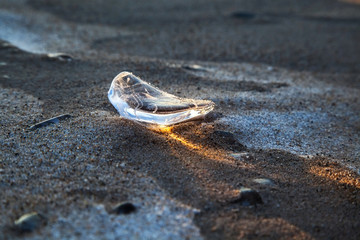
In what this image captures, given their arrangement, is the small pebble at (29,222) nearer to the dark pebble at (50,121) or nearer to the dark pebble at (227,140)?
the dark pebble at (50,121)

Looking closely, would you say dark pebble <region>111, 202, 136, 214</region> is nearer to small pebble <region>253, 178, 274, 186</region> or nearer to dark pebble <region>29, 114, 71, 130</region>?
small pebble <region>253, 178, 274, 186</region>

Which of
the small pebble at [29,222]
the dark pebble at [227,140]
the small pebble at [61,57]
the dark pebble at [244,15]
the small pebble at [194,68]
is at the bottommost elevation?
the small pebble at [29,222]

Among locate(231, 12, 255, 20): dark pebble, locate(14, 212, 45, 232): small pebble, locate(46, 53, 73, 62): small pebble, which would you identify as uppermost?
locate(231, 12, 255, 20): dark pebble

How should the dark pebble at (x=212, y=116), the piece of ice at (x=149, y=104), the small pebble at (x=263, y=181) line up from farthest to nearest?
the dark pebble at (x=212, y=116) → the piece of ice at (x=149, y=104) → the small pebble at (x=263, y=181)

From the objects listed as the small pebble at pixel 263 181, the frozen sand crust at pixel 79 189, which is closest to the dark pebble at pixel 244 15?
the frozen sand crust at pixel 79 189

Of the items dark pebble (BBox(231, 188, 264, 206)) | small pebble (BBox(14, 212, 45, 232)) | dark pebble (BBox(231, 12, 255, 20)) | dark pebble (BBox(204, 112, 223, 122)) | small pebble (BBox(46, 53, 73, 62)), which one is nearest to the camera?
small pebble (BBox(14, 212, 45, 232))

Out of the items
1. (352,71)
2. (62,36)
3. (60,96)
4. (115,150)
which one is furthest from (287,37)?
(115,150)

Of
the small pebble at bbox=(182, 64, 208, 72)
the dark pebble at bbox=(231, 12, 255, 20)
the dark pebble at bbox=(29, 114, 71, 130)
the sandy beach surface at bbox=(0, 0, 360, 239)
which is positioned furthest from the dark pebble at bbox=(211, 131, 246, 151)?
the dark pebble at bbox=(231, 12, 255, 20)
